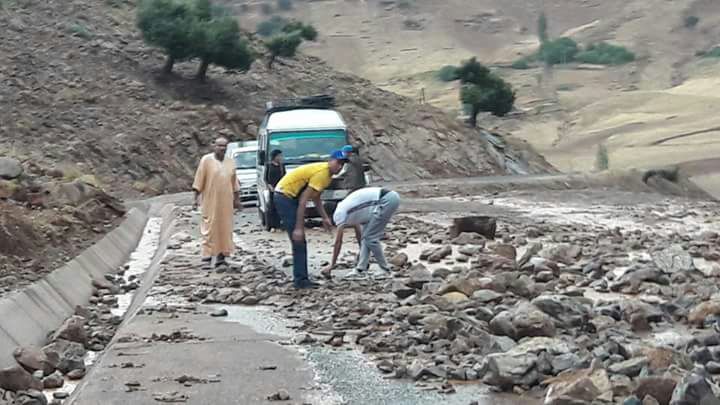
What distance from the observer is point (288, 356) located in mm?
9859

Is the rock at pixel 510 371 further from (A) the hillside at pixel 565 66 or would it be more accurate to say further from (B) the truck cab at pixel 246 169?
Answer: (A) the hillside at pixel 565 66

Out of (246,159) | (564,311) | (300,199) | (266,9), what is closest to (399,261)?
(300,199)

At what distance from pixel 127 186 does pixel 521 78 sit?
321 feet

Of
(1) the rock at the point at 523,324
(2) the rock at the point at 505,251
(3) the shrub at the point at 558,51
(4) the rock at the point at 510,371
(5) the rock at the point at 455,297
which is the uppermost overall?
(4) the rock at the point at 510,371

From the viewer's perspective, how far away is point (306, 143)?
82.1ft

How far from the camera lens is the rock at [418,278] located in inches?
532

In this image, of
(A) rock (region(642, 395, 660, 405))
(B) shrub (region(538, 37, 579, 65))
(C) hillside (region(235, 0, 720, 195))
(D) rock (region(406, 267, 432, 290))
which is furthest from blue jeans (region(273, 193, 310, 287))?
(B) shrub (region(538, 37, 579, 65))

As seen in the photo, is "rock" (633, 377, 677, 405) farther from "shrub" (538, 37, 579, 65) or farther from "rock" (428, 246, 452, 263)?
"shrub" (538, 37, 579, 65)

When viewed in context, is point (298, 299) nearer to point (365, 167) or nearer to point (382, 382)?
point (382, 382)

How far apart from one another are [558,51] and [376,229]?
131 meters

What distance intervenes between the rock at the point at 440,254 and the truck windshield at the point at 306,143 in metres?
7.06

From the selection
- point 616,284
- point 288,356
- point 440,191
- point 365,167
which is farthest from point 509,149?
point 288,356

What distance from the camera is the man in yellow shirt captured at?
13727mm

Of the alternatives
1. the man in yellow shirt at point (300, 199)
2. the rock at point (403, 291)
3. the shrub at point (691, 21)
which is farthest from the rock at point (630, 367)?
the shrub at point (691, 21)
